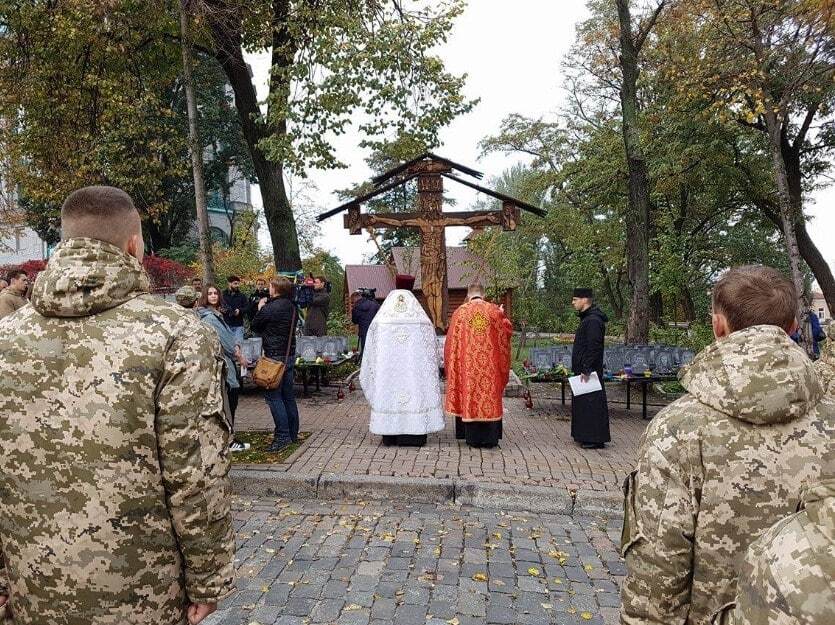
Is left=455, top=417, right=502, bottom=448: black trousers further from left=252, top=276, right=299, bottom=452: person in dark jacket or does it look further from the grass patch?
left=252, top=276, right=299, bottom=452: person in dark jacket

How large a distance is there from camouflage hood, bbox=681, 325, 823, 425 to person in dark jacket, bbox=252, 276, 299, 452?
586cm

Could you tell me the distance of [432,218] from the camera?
10156mm

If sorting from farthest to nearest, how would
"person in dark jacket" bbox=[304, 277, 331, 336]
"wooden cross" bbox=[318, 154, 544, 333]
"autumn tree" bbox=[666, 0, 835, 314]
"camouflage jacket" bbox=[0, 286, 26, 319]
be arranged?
"person in dark jacket" bbox=[304, 277, 331, 336] → "autumn tree" bbox=[666, 0, 835, 314] → "wooden cross" bbox=[318, 154, 544, 333] → "camouflage jacket" bbox=[0, 286, 26, 319]

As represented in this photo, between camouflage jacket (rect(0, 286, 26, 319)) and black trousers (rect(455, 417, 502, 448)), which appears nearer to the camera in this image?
camouflage jacket (rect(0, 286, 26, 319))

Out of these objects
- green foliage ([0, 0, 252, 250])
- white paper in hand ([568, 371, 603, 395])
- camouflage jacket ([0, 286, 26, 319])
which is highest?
green foliage ([0, 0, 252, 250])

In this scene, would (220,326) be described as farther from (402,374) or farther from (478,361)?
(478,361)

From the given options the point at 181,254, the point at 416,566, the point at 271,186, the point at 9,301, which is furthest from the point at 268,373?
the point at 181,254

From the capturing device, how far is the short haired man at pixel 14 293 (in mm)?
7629

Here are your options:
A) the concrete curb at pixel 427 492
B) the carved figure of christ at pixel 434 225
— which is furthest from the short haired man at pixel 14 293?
the carved figure of christ at pixel 434 225

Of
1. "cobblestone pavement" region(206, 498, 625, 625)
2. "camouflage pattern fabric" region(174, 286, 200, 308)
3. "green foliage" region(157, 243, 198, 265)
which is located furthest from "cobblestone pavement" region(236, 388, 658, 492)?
"green foliage" region(157, 243, 198, 265)

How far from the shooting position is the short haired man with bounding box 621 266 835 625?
1899 mm

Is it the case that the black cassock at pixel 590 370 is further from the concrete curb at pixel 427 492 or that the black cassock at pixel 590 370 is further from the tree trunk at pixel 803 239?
the tree trunk at pixel 803 239

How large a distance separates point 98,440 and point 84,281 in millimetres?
485

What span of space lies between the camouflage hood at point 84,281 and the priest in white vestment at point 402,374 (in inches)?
230
